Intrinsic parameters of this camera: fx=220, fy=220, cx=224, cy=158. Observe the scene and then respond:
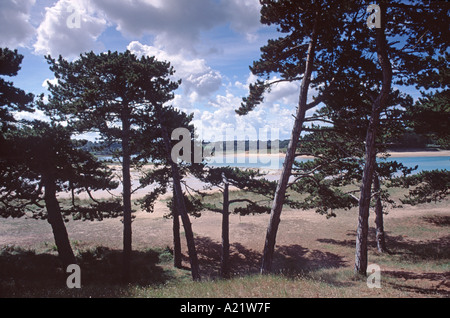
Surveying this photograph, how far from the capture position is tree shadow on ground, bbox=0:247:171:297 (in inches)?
444

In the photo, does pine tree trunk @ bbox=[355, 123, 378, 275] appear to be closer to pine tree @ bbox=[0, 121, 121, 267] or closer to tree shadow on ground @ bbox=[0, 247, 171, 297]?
tree shadow on ground @ bbox=[0, 247, 171, 297]

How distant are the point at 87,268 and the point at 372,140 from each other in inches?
660

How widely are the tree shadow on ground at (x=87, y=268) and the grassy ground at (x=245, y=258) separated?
0.15ft

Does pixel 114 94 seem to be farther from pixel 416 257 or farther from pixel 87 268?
pixel 416 257

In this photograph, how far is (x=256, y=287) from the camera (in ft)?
23.1

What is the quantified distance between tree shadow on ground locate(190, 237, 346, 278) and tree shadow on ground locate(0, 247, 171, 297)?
3349 mm

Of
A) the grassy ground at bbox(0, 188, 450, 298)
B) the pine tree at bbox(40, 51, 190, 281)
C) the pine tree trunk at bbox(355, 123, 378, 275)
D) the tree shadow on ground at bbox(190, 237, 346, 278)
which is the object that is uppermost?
the pine tree at bbox(40, 51, 190, 281)

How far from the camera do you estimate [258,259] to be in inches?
642

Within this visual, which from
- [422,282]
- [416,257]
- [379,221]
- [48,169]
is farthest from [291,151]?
[48,169]

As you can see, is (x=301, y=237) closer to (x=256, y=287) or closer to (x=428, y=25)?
(x=256, y=287)

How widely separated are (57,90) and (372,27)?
15938 millimetres

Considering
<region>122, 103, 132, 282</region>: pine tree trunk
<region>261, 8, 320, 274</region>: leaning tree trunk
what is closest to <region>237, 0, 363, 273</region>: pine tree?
<region>261, 8, 320, 274</region>: leaning tree trunk

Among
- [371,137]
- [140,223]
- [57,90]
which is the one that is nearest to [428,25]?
[371,137]

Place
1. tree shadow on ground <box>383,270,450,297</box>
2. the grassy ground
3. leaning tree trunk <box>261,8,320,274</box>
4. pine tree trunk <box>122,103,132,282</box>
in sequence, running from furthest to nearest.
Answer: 1. pine tree trunk <box>122,103,132,282</box>
2. leaning tree trunk <box>261,8,320,274</box>
3. tree shadow on ground <box>383,270,450,297</box>
4. the grassy ground
